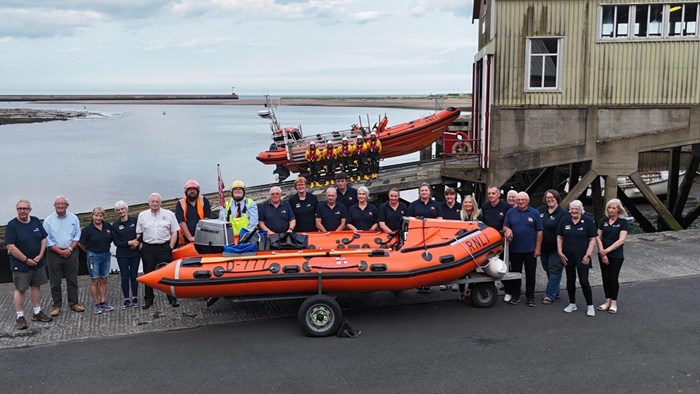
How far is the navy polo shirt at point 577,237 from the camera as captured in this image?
24.5 ft

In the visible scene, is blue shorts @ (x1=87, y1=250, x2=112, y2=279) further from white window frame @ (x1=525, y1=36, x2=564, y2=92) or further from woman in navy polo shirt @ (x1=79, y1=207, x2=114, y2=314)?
white window frame @ (x1=525, y1=36, x2=564, y2=92)

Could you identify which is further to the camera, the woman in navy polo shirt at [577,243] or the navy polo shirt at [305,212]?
the navy polo shirt at [305,212]

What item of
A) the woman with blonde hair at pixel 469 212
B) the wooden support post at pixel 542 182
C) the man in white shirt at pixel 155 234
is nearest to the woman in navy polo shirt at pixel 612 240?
the woman with blonde hair at pixel 469 212

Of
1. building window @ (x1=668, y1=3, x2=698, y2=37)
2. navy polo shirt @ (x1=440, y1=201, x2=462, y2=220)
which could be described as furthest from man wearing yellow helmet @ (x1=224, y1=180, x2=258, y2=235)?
building window @ (x1=668, y1=3, x2=698, y2=37)

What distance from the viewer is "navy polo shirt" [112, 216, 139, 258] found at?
7.88 metres

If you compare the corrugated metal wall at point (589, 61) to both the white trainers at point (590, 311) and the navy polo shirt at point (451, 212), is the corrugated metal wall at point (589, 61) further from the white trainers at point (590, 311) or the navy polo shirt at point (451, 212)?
the white trainers at point (590, 311)

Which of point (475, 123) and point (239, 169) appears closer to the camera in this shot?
point (475, 123)

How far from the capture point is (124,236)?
7.90m

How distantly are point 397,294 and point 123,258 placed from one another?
352cm

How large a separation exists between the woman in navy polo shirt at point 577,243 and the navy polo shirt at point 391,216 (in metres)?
2.03

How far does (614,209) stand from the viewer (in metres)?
7.39

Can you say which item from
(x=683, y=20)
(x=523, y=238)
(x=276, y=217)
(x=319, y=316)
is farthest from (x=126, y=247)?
(x=683, y=20)

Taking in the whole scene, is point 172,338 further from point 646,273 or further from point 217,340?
point 646,273

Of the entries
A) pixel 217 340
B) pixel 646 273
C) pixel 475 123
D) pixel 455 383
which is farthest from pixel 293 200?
pixel 475 123
